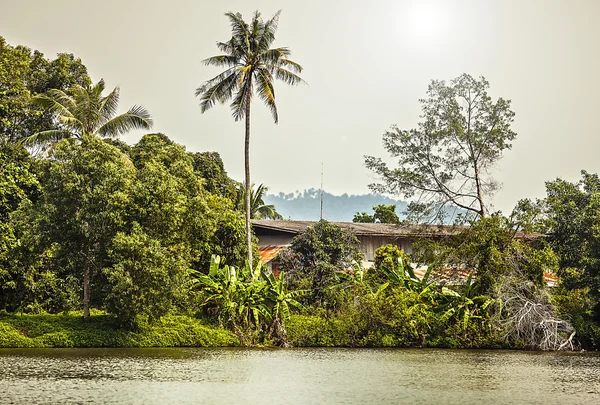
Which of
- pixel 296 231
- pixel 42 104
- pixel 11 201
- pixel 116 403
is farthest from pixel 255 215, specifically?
pixel 116 403

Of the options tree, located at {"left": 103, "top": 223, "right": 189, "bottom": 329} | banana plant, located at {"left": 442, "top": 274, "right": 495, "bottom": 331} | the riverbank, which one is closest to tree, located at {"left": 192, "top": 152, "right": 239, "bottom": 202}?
the riverbank

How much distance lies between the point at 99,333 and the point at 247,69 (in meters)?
13.6

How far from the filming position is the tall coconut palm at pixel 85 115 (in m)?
32.4

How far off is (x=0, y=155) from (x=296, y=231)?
15.1 metres

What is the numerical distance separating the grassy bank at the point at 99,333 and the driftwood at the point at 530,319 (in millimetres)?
11099

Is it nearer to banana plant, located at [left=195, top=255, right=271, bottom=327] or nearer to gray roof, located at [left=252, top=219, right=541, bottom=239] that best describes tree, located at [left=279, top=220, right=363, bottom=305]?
gray roof, located at [left=252, top=219, right=541, bottom=239]

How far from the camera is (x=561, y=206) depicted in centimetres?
3017

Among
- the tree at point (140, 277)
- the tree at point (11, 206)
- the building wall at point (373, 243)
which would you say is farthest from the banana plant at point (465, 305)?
the tree at point (11, 206)

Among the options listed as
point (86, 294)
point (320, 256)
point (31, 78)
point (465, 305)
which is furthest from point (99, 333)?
point (31, 78)

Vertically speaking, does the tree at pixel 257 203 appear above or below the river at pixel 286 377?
above

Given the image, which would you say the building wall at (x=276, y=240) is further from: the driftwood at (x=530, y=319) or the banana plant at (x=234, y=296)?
the driftwood at (x=530, y=319)

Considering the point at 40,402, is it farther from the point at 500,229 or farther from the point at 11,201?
the point at 500,229

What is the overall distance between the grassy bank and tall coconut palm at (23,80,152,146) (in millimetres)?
9772

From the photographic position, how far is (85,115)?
32938 mm
